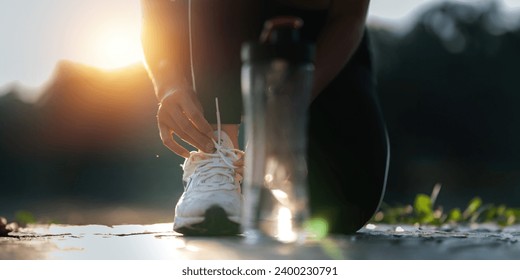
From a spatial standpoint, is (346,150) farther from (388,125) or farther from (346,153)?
(388,125)

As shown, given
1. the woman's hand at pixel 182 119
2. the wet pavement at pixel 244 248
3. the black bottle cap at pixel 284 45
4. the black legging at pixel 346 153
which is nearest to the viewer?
the black bottle cap at pixel 284 45

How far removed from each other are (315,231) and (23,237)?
34.0 inches

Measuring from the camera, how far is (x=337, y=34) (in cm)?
169

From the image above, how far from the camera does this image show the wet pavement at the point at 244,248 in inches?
53.4

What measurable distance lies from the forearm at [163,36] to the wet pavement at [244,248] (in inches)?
17.5

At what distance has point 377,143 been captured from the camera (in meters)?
2.00

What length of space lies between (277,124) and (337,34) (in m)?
0.58

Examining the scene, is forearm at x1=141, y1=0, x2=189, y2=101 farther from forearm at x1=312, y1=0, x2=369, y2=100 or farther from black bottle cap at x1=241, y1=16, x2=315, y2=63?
black bottle cap at x1=241, y1=16, x2=315, y2=63

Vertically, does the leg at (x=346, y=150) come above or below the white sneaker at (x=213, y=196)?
above

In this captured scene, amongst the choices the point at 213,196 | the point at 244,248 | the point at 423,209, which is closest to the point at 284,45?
the point at 244,248

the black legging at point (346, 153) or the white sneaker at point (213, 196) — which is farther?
the black legging at point (346, 153)

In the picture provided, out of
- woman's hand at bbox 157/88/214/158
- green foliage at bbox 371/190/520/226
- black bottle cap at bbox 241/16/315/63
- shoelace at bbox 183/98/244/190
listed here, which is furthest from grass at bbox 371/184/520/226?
black bottle cap at bbox 241/16/315/63

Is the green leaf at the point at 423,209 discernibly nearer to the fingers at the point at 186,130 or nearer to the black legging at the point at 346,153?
the black legging at the point at 346,153

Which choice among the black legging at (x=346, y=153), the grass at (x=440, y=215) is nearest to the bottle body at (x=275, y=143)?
the black legging at (x=346, y=153)
